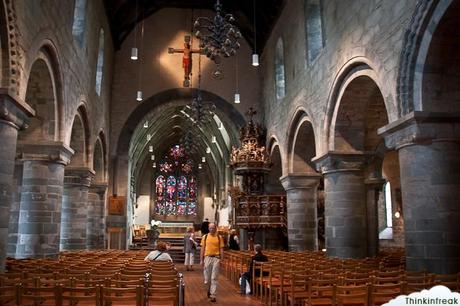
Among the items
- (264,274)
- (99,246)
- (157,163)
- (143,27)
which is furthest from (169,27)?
(157,163)

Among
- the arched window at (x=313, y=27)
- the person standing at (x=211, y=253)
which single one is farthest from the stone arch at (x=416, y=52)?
the arched window at (x=313, y=27)

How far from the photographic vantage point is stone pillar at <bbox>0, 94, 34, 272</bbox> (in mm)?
8102

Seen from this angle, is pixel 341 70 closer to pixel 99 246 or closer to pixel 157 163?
pixel 99 246

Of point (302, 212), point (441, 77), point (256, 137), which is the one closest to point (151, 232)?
point (256, 137)

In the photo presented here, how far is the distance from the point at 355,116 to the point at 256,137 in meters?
8.30

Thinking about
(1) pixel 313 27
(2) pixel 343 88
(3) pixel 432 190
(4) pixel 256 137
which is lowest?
(3) pixel 432 190

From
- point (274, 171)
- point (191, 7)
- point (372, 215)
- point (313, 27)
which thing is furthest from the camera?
point (191, 7)

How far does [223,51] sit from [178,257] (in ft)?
48.9

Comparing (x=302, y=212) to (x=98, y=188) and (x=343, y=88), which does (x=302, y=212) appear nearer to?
(x=343, y=88)

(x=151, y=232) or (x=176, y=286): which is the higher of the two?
(x=151, y=232)

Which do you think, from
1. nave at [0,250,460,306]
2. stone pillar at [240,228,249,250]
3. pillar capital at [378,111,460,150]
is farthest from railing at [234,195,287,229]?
pillar capital at [378,111,460,150]

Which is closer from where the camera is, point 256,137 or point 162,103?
point 256,137

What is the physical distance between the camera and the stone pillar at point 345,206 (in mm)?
12133

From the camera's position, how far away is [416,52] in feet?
27.4
